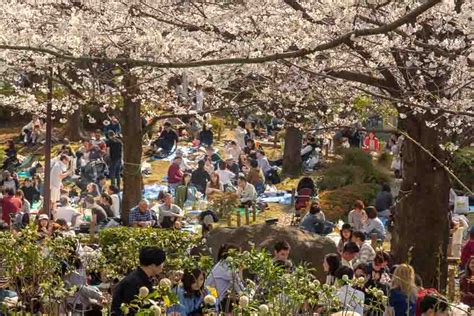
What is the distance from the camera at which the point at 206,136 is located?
978 inches

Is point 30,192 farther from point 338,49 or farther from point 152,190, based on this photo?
point 338,49

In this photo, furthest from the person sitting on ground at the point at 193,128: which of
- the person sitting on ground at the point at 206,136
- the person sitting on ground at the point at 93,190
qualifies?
the person sitting on ground at the point at 93,190

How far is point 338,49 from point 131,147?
6500 mm

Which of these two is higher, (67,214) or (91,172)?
(91,172)

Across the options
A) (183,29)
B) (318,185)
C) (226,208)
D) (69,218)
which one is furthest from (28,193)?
(183,29)

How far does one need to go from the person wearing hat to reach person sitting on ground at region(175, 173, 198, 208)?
36.4 feet

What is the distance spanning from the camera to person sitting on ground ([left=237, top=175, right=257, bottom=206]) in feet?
57.6

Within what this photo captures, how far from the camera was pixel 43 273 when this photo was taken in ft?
24.3

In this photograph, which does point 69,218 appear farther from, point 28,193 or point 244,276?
point 244,276

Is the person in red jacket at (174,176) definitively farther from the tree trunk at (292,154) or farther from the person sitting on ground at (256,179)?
the tree trunk at (292,154)

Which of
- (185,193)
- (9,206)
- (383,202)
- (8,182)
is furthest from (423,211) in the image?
(8,182)

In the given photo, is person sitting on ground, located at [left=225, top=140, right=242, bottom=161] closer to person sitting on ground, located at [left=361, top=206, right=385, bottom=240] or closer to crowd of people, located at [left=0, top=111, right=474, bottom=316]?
crowd of people, located at [left=0, top=111, right=474, bottom=316]

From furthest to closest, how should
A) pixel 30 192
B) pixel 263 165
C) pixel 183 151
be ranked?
pixel 183 151 → pixel 263 165 → pixel 30 192

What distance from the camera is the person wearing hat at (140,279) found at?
6.64 meters
